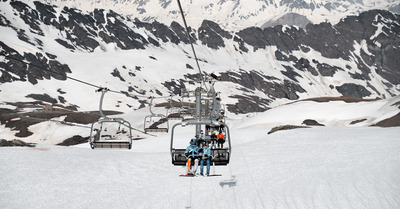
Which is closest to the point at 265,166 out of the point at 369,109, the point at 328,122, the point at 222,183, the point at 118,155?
the point at 222,183

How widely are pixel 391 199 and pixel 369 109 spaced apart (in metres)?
66.4

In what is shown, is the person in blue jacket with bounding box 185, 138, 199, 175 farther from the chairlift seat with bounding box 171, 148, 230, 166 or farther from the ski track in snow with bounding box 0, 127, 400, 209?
the ski track in snow with bounding box 0, 127, 400, 209

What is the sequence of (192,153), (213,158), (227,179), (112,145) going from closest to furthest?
(192,153)
(213,158)
(112,145)
(227,179)

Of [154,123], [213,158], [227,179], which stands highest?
[154,123]

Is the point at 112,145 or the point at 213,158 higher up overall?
the point at 112,145

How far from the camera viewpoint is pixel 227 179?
Result: 101ft

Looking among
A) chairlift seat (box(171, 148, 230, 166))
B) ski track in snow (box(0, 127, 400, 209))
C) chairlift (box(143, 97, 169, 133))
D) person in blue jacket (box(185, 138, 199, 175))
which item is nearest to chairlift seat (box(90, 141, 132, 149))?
chairlift seat (box(171, 148, 230, 166))

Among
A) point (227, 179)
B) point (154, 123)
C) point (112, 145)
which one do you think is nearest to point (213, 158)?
point (112, 145)

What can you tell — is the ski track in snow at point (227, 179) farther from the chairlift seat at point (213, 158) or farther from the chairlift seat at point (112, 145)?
the chairlift seat at point (213, 158)

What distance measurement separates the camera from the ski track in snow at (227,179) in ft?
81.7

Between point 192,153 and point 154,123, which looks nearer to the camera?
point 192,153

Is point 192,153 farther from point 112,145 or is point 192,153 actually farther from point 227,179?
point 227,179

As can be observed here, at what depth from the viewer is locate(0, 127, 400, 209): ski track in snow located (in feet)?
81.7

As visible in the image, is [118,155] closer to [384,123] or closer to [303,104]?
[384,123]
